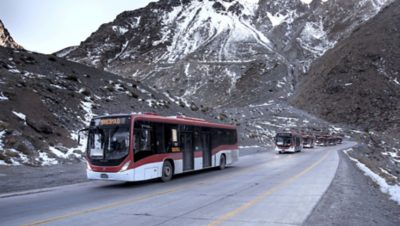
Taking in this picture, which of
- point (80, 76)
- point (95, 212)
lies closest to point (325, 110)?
point (80, 76)

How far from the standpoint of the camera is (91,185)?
57.1 ft

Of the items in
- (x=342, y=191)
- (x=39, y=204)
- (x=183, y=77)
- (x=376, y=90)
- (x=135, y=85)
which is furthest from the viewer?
(x=183, y=77)

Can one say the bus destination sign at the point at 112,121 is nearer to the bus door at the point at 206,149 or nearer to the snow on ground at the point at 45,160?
the bus door at the point at 206,149

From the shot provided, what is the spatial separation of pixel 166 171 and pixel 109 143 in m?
3.10

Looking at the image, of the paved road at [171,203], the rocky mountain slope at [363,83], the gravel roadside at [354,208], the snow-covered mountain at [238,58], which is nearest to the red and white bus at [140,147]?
the paved road at [171,203]

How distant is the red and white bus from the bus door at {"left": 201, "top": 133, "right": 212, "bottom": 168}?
843 mm

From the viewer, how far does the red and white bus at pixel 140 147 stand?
16125 millimetres

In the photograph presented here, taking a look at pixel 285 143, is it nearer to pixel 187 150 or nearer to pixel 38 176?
pixel 187 150

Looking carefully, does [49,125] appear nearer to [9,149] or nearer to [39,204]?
[9,149]

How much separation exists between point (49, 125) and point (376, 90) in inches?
3459

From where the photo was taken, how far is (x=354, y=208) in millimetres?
11047

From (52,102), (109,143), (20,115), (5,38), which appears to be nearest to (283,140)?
(52,102)

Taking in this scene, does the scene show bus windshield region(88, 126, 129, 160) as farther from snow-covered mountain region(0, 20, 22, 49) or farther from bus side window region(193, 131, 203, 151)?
snow-covered mountain region(0, 20, 22, 49)

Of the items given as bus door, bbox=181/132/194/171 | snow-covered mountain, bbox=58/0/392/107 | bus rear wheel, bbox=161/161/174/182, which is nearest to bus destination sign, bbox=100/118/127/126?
bus rear wheel, bbox=161/161/174/182
